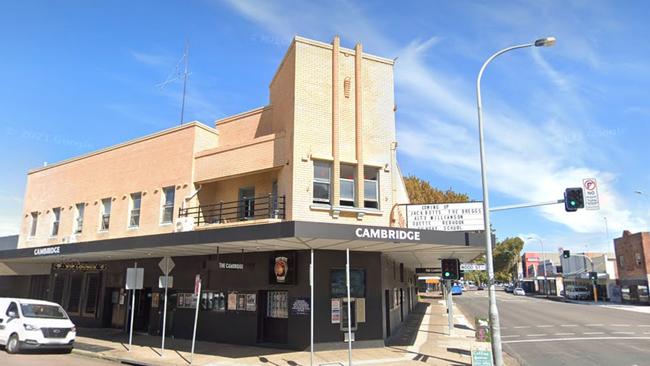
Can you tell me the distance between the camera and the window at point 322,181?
17.7 metres

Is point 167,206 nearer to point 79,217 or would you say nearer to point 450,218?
point 79,217

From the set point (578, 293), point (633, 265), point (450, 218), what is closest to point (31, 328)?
point (450, 218)

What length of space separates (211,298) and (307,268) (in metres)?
4.92

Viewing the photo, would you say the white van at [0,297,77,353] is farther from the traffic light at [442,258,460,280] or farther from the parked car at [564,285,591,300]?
the parked car at [564,285,591,300]

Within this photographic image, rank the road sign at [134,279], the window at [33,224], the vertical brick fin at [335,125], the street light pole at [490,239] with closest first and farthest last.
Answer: the street light pole at [490,239]
the road sign at [134,279]
the vertical brick fin at [335,125]
the window at [33,224]

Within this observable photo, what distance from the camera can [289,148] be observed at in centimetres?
1784

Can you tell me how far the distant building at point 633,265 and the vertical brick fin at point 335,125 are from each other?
45.9m

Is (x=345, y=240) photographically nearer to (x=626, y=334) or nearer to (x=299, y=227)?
(x=299, y=227)

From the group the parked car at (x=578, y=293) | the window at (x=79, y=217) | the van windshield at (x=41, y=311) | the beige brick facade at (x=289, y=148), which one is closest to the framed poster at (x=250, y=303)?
the beige brick facade at (x=289, y=148)

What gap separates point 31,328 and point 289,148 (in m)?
10.4

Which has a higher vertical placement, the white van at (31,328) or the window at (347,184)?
the window at (347,184)

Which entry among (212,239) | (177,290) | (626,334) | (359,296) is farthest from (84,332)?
(626,334)

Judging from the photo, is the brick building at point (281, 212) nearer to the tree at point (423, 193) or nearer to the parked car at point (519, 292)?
the tree at point (423, 193)

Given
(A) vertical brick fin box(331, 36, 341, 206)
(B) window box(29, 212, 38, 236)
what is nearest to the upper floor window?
(A) vertical brick fin box(331, 36, 341, 206)
